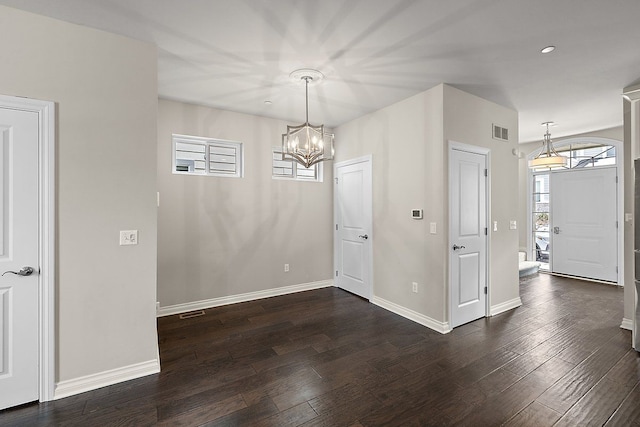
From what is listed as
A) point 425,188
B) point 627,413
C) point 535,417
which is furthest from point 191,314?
point 627,413

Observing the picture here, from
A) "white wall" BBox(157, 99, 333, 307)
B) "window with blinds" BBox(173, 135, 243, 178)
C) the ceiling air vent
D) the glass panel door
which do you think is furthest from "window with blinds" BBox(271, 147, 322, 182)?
the glass panel door

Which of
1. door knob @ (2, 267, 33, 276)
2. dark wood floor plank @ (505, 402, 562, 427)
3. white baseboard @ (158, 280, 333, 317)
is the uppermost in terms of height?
door knob @ (2, 267, 33, 276)

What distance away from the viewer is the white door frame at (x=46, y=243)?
2.17m

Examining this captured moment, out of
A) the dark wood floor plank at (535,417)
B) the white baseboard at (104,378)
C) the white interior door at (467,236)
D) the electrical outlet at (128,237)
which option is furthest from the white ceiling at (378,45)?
the dark wood floor plank at (535,417)

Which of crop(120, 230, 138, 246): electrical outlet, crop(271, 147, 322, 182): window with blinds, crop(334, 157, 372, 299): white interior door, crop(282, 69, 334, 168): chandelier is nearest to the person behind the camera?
crop(120, 230, 138, 246): electrical outlet

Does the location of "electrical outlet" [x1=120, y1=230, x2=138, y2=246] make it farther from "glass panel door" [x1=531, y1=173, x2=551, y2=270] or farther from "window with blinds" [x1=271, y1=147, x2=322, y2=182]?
"glass panel door" [x1=531, y1=173, x2=551, y2=270]

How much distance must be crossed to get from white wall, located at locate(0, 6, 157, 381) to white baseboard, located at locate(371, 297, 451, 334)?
286 cm

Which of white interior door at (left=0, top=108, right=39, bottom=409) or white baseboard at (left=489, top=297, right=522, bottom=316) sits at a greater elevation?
white interior door at (left=0, top=108, right=39, bottom=409)

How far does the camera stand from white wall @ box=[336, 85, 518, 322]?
11.4 feet

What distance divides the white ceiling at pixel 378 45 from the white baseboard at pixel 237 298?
274 cm

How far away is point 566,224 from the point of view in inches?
239

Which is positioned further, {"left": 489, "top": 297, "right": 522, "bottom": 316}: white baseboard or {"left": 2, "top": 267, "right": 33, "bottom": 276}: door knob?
{"left": 489, "top": 297, "right": 522, "bottom": 316}: white baseboard

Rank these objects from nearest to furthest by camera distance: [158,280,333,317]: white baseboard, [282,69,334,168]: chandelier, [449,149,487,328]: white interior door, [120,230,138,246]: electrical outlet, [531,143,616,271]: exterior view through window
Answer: [120,230,138,246]: electrical outlet, [282,69,334,168]: chandelier, [449,149,487,328]: white interior door, [158,280,333,317]: white baseboard, [531,143,616,271]: exterior view through window

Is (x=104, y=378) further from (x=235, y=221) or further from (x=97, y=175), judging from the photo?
(x=235, y=221)
